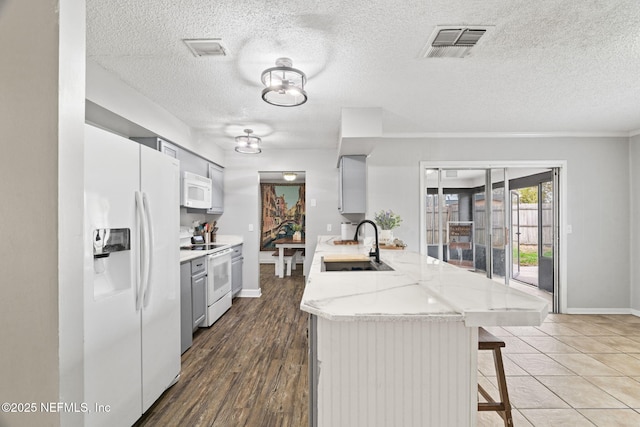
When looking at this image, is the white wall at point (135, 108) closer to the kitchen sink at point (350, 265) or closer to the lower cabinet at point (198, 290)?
the lower cabinet at point (198, 290)

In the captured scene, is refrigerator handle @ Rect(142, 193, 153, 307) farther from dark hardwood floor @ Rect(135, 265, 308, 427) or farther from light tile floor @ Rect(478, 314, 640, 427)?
light tile floor @ Rect(478, 314, 640, 427)

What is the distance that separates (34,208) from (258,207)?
166 inches

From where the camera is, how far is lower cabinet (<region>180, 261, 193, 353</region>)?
2945mm

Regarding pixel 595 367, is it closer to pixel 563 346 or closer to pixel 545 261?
pixel 563 346

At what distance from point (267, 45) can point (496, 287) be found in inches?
74.7

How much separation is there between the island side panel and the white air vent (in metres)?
1.91

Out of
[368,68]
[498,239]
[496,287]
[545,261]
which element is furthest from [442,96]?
[545,261]

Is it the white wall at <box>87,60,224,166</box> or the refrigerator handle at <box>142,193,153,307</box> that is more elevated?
the white wall at <box>87,60,224,166</box>

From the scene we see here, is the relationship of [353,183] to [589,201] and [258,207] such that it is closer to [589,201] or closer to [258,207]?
[258,207]

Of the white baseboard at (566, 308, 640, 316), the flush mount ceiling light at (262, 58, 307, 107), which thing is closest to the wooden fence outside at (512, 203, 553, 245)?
the white baseboard at (566, 308, 640, 316)

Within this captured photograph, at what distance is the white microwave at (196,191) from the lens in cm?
368

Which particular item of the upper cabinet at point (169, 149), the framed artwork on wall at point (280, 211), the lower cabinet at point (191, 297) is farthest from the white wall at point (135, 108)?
the framed artwork on wall at point (280, 211)

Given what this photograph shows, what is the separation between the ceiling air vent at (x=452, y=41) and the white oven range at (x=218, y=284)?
298 cm

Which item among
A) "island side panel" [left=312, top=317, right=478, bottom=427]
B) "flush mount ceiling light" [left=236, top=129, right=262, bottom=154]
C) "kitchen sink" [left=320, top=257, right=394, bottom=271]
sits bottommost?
"island side panel" [left=312, top=317, right=478, bottom=427]
